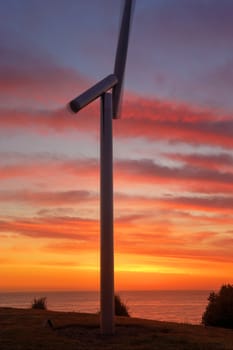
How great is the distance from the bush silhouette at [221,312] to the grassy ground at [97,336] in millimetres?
3605

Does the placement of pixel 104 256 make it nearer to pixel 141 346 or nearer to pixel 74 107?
pixel 141 346

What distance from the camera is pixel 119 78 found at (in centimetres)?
2464

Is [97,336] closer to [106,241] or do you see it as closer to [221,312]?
[106,241]

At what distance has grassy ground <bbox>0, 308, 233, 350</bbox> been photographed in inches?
768

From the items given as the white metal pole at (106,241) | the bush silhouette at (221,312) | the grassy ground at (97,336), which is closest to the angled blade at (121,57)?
the white metal pole at (106,241)

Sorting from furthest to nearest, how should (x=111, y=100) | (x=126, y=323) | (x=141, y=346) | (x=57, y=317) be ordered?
1. (x=57, y=317)
2. (x=126, y=323)
3. (x=111, y=100)
4. (x=141, y=346)

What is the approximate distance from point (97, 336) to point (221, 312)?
363 inches

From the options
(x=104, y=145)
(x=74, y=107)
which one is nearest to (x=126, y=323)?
(x=104, y=145)

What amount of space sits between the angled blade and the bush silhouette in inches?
423

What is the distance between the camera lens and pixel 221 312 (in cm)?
2927

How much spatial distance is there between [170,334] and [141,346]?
3159 mm

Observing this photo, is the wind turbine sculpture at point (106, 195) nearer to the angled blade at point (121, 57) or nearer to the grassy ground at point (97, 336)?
the angled blade at point (121, 57)

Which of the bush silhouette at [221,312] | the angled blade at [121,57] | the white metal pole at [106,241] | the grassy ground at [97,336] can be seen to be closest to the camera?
the grassy ground at [97,336]

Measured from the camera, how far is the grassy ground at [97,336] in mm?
19500
